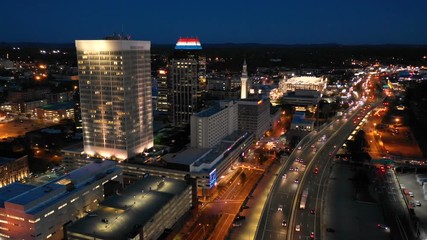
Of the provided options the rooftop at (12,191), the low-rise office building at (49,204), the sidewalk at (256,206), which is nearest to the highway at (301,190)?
the sidewalk at (256,206)

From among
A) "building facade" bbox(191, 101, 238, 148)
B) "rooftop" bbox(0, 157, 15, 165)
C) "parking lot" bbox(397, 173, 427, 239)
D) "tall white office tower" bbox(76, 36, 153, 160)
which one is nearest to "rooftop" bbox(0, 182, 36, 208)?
"rooftop" bbox(0, 157, 15, 165)

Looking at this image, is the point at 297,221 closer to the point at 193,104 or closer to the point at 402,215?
the point at 402,215

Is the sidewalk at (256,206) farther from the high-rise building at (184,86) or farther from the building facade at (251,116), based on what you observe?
the high-rise building at (184,86)

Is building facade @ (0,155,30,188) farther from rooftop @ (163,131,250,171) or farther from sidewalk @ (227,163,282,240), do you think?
sidewalk @ (227,163,282,240)

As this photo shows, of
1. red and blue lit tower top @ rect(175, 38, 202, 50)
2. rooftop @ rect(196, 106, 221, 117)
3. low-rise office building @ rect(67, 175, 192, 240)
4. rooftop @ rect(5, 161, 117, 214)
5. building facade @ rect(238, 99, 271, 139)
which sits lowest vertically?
low-rise office building @ rect(67, 175, 192, 240)

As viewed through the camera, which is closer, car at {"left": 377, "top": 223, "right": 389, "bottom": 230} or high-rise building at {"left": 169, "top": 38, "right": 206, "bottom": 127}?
car at {"left": 377, "top": 223, "right": 389, "bottom": 230}

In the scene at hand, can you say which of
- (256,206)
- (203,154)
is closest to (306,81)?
(203,154)

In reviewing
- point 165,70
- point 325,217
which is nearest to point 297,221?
point 325,217
